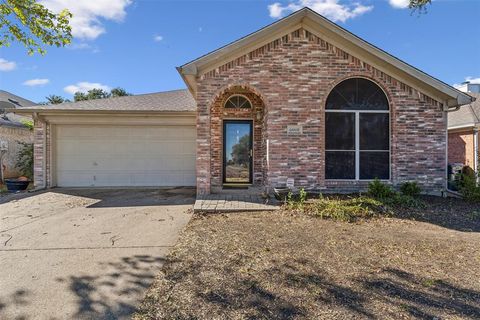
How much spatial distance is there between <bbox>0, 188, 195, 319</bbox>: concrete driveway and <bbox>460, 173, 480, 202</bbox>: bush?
7.41 m

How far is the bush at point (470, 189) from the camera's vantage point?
8.18m

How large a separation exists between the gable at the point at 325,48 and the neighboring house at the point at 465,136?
500cm

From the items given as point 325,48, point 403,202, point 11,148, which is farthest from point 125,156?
point 403,202

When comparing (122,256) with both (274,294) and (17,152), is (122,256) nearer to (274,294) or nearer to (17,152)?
(274,294)

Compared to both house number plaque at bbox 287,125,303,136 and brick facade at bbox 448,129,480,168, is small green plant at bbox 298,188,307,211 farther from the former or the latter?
brick facade at bbox 448,129,480,168

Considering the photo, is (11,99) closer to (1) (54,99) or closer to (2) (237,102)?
(1) (54,99)

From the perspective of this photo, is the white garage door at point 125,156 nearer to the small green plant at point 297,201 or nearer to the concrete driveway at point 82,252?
the concrete driveway at point 82,252

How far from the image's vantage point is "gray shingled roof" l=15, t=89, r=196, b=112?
433 inches

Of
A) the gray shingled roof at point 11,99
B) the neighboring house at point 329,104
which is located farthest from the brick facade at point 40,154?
the gray shingled roof at point 11,99

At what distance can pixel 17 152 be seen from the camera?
574 inches

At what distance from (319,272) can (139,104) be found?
1005cm

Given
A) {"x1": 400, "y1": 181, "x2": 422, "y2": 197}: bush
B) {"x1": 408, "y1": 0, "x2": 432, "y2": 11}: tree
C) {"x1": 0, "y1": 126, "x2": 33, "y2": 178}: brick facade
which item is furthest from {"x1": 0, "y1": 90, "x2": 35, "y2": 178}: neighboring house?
{"x1": 408, "y1": 0, "x2": 432, "y2": 11}: tree

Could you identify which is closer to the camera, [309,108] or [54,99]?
[309,108]

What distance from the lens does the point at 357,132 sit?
8680 mm
